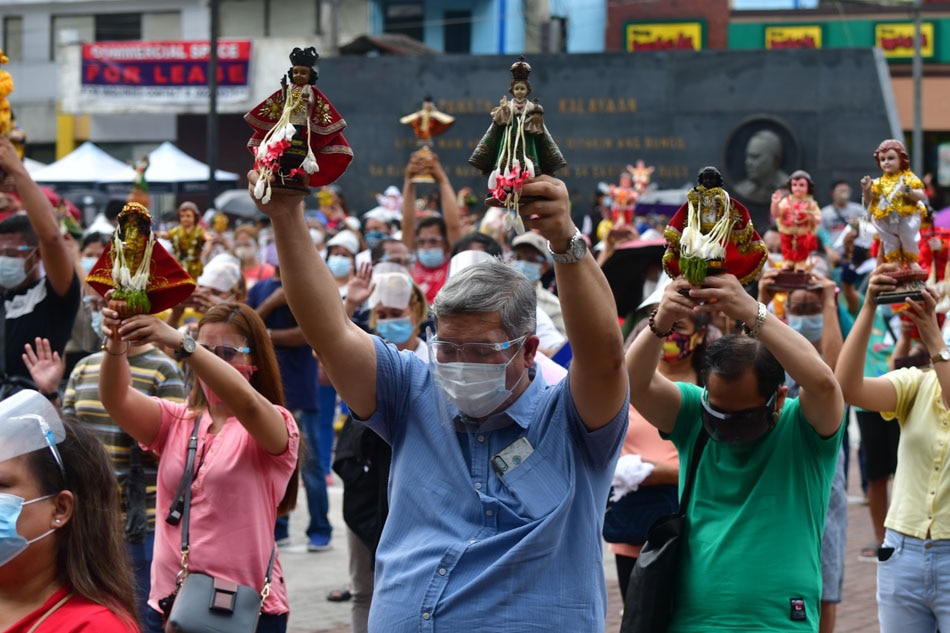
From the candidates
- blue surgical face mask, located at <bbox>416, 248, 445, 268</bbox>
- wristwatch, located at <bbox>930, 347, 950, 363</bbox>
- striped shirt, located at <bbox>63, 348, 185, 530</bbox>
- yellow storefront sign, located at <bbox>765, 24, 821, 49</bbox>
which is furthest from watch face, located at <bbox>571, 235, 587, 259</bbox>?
yellow storefront sign, located at <bbox>765, 24, 821, 49</bbox>

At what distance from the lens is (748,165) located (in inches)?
926

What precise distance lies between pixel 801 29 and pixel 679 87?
2103 cm

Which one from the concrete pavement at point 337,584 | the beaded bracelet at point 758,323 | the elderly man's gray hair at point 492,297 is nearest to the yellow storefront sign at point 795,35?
the concrete pavement at point 337,584

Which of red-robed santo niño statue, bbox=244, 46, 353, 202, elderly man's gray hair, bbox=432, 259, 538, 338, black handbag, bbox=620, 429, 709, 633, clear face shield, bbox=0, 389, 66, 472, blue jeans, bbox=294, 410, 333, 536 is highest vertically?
red-robed santo niño statue, bbox=244, 46, 353, 202

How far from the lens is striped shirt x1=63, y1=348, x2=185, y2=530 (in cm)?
617

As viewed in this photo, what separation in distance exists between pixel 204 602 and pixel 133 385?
172 cm

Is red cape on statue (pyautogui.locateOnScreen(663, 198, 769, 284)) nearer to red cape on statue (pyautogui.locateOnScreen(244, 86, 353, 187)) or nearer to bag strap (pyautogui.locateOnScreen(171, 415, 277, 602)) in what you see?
red cape on statue (pyautogui.locateOnScreen(244, 86, 353, 187))

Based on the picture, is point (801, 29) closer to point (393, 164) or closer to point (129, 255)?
point (393, 164)

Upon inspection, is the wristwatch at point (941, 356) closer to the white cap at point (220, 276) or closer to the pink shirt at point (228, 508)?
the pink shirt at point (228, 508)

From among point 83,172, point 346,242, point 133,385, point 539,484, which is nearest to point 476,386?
point 539,484

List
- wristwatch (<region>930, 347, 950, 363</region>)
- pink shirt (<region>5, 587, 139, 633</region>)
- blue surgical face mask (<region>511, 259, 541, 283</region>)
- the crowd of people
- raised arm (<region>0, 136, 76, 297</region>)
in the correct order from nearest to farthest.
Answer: pink shirt (<region>5, 587, 139, 633</region>)
the crowd of people
wristwatch (<region>930, 347, 950, 363</region>)
raised arm (<region>0, 136, 76, 297</region>)
blue surgical face mask (<region>511, 259, 541, 283</region>)

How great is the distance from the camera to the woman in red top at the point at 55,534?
3.09 m

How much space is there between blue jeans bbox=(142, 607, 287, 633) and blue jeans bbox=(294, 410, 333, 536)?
3965 mm

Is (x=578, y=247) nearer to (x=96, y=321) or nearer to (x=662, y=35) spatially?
(x=96, y=321)
